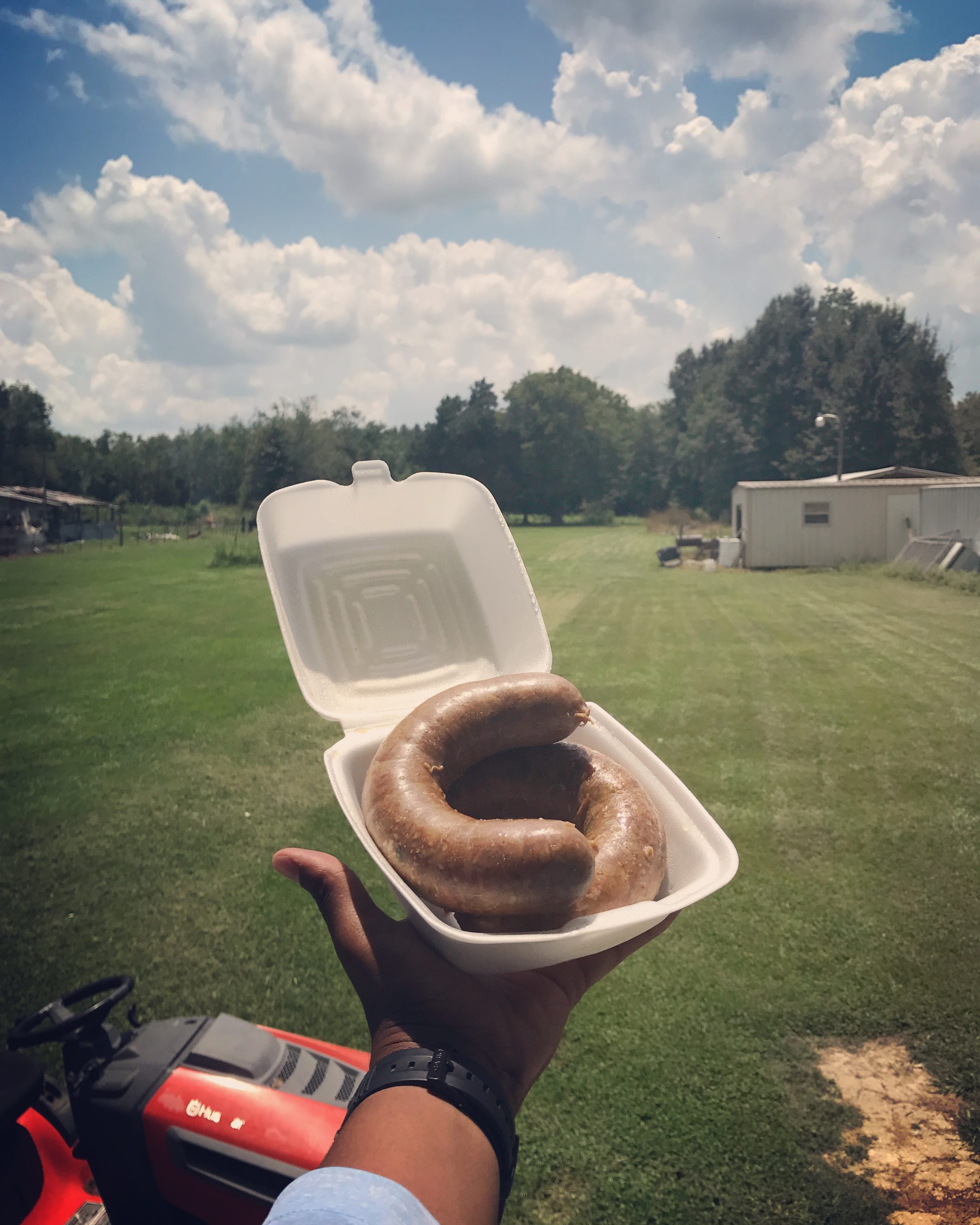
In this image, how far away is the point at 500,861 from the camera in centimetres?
117

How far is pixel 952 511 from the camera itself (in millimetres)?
13312

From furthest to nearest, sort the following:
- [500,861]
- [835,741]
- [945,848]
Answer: [835,741] < [945,848] < [500,861]

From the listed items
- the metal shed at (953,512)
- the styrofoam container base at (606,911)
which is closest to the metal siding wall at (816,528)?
the metal shed at (953,512)

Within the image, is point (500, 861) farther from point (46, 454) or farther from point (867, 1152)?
point (46, 454)

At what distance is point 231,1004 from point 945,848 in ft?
13.1

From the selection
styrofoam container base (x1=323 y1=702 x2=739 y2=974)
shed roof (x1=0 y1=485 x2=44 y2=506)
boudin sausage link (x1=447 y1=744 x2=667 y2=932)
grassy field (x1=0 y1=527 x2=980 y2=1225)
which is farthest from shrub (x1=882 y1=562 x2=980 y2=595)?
shed roof (x1=0 y1=485 x2=44 y2=506)

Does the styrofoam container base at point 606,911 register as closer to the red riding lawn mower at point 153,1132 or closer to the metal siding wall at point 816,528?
the red riding lawn mower at point 153,1132

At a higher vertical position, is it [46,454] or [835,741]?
[46,454]

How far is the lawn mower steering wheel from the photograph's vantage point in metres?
1.81

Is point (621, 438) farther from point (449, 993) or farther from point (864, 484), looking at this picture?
point (449, 993)

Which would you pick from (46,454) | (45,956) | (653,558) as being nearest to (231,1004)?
(45,956)

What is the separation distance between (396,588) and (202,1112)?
150 centimetres

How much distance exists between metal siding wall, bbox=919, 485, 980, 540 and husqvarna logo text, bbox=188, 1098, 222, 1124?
13.5m

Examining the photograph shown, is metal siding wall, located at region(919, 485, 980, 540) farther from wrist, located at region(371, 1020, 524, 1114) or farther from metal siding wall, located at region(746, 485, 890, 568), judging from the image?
wrist, located at region(371, 1020, 524, 1114)
